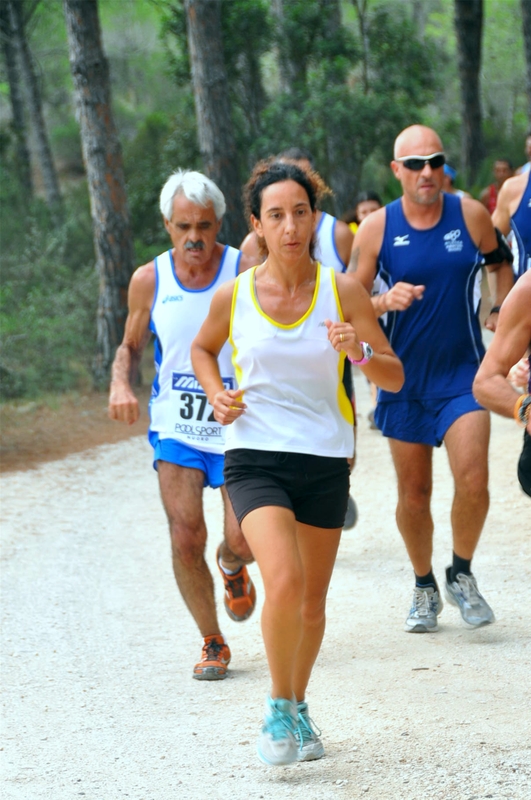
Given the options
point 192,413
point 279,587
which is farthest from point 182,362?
point 279,587

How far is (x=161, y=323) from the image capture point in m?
5.26

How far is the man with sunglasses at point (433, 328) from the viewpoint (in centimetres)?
530

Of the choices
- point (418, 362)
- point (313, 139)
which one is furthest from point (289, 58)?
point (418, 362)

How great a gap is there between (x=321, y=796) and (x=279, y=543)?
84 centimetres

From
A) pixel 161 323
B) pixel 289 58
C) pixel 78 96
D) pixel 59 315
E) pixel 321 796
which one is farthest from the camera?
pixel 289 58

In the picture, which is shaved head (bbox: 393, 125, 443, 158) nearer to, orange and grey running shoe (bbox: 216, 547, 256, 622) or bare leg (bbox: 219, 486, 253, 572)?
bare leg (bbox: 219, 486, 253, 572)

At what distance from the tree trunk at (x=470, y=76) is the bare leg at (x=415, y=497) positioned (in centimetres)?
1771

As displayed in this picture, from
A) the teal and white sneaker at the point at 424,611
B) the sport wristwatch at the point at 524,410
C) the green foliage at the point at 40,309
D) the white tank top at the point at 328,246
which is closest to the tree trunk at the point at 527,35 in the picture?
the green foliage at the point at 40,309

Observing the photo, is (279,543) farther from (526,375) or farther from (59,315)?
(59,315)

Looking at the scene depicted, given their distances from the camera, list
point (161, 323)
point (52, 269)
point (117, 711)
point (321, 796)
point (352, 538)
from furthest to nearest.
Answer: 1. point (52, 269)
2. point (352, 538)
3. point (161, 323)
4. point (117, 711)
5. point (321, 796)

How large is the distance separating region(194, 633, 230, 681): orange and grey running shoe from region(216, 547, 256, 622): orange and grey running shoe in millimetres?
442

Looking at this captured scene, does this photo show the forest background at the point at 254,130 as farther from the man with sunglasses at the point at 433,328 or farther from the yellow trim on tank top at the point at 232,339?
the yellow trim on tank top at the point at 232,339

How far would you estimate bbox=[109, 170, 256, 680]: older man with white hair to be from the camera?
17.1ft

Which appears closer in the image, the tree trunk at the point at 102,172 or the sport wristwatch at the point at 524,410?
the sport wristwatch at the point at 524,410
